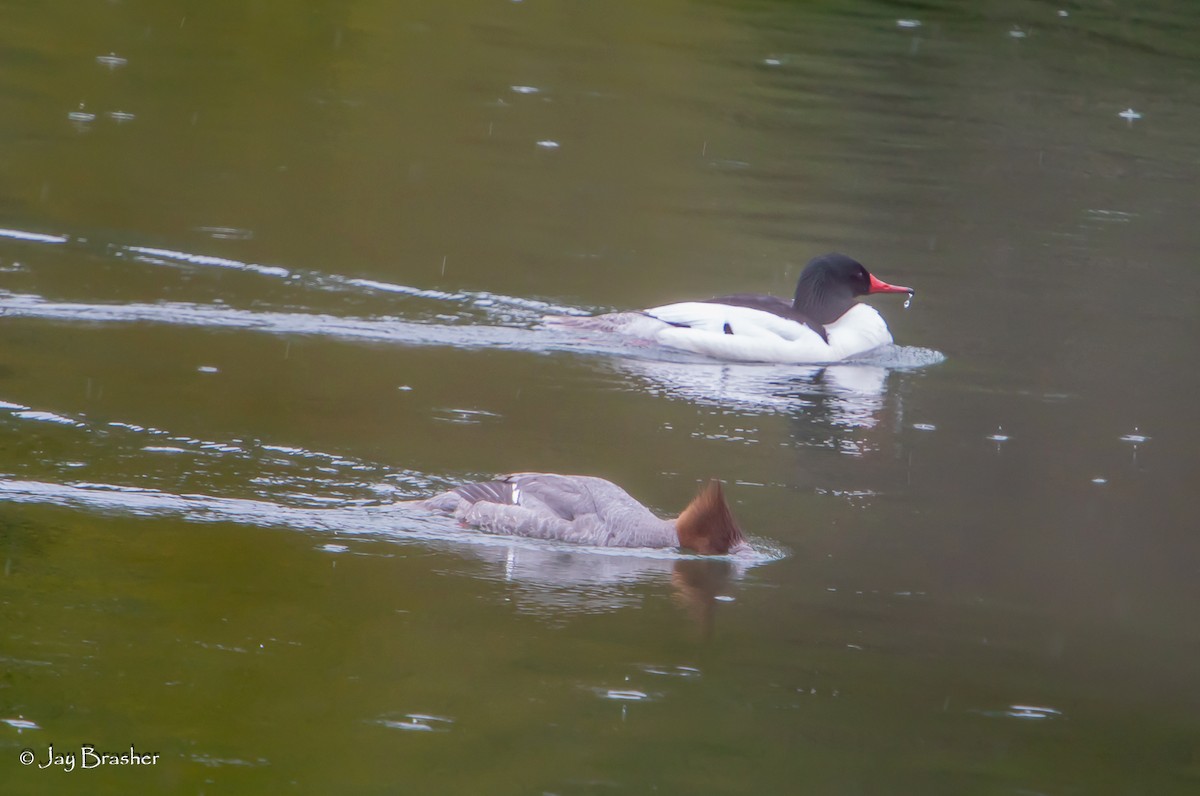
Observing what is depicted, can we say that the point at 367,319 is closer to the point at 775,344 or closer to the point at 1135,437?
the point at 775,344

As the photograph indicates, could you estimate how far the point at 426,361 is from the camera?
11344 mm

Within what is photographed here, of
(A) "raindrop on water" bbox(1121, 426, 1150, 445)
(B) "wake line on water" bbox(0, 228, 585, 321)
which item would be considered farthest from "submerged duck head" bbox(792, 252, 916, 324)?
(A) "raindrop on water" bbox(1121, 426, 1150, 445)

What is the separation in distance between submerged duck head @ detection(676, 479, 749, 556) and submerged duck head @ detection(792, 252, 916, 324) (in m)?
5.17

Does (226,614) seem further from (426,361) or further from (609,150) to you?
(609,150)

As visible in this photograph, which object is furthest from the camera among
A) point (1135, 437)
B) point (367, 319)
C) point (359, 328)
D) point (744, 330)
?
point (744, 330)

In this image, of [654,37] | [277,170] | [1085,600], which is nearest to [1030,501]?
[1085,600]

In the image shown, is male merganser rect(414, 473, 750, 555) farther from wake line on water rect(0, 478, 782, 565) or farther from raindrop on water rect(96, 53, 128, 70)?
raindrop on water rect(96, 53, 128, 70)

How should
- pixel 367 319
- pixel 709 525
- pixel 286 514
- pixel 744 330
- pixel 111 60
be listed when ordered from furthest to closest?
pixel 111 60 < pixel 744 330 < pixel 367 319 < pixel 286 514 < pixel 709 525

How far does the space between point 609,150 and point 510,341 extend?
6.91m

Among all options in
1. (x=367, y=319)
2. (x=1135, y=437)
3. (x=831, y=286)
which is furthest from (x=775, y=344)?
(x=367, y=319)

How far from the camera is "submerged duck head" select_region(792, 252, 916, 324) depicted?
1295 centimetres

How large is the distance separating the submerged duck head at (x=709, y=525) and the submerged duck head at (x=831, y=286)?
204 inches

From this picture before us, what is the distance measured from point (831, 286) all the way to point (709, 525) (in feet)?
17.5

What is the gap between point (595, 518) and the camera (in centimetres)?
802
